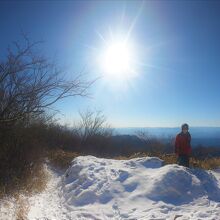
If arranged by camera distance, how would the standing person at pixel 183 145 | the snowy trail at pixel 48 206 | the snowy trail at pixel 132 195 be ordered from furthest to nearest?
the standing person at pixel 183 145 → the snowy trail at pixel 48 206 → the snowy trail at pixel 132 195

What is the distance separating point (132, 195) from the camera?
7387mm

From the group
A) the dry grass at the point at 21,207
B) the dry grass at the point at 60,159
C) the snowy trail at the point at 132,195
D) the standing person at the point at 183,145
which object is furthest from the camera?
the dry grass at the point at 60,159

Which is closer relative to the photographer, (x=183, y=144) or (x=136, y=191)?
(x=136, y=191)

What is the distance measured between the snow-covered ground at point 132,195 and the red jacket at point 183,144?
108cm

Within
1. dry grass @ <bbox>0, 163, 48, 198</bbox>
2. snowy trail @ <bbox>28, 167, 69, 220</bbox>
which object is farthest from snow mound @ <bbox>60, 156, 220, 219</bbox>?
dry grass @ <bbox>0, 163, 48, 198</bbox>

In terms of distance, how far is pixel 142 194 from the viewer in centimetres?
731

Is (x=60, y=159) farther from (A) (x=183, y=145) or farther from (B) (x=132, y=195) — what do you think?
(B) (x=132, y=195)

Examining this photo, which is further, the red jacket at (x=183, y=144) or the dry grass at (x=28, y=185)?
the red jacket at (x=183, y=144)

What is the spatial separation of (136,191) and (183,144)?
341 cm

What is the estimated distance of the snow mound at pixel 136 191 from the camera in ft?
21.8

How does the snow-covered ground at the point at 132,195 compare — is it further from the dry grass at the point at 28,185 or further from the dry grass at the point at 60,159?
the dry grass at the point at 60,159

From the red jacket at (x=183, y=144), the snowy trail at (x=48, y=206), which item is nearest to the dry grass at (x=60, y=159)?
the snowy trail at (x=48, y=206)

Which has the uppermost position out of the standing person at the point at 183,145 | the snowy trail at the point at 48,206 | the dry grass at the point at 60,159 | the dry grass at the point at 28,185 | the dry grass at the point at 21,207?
the standing person at the point at 183,145

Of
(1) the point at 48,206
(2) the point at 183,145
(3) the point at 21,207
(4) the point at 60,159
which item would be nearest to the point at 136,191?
(1) the point at 48,206
